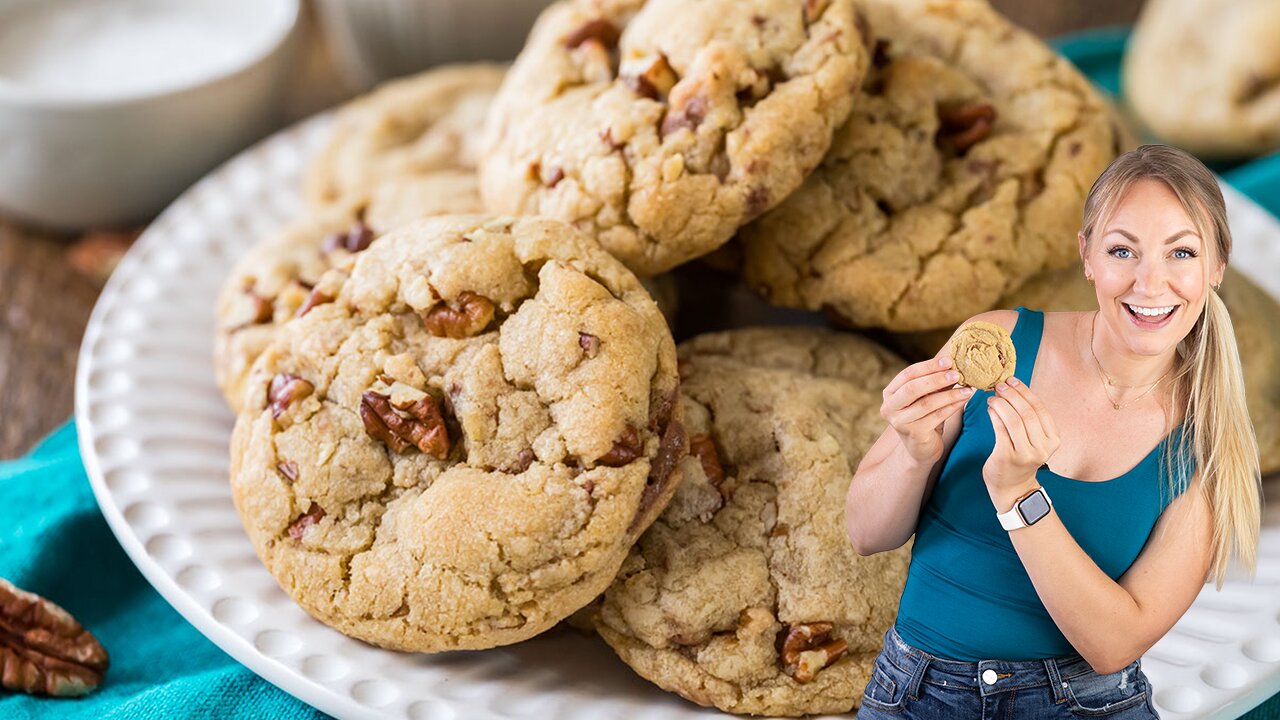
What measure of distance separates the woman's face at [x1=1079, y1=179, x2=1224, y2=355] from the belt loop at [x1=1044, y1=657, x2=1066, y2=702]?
0.35 m

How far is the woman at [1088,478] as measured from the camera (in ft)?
2.93

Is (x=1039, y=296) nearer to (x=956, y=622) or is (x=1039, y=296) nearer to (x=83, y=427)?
(x=956, y=622)

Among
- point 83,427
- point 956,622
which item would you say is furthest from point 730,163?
point 83,427

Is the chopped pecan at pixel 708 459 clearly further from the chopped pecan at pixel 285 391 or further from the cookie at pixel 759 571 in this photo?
the chopped pecan at pixel 285 391

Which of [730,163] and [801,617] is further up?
[730,163]

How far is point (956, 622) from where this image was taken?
110 cm

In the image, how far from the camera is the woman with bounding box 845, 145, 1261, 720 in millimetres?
893

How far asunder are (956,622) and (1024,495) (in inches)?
7.9

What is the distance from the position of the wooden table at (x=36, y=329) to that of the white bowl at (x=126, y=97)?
0.09 metres

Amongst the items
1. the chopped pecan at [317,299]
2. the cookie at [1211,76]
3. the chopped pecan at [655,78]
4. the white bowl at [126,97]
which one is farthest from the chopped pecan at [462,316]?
the cookie at [1211,76]

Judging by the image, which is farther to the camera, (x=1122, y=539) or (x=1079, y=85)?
(x=1079, y=85)

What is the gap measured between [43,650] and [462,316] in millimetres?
869

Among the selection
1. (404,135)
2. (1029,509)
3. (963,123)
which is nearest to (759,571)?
(1029,509)

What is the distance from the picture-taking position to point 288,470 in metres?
1.55
